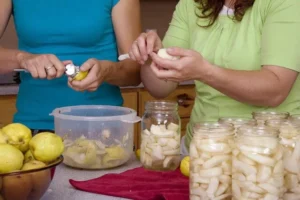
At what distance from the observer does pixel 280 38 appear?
1364mm

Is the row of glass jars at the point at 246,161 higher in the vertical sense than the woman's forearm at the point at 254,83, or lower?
lower

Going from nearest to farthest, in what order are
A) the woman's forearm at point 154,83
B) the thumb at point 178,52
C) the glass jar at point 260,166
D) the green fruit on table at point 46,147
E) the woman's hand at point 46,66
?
the glass jar at point 260,166
the green fruit on table at point 46,147
the thumb at point 178,52
the woman's hand at point 46,66
the woman's forearm at point 154,83

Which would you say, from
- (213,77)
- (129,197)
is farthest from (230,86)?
(129,197)

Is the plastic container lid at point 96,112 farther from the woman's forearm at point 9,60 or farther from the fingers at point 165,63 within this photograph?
the woman's forearm at point 9,60

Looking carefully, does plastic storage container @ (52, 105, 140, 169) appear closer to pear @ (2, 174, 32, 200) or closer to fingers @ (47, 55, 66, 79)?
fingers @ (47, 55, 66, 79)

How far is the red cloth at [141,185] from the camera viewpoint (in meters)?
1.12

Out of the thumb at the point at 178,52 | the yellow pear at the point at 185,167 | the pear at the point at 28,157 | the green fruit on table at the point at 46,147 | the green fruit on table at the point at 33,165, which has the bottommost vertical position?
the yellow pear at the point at 185,167

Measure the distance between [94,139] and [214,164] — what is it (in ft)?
1.43

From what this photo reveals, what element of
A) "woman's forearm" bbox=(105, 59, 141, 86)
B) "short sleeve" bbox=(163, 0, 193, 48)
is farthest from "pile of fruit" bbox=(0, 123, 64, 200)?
"short sleeve" bbox=(163, 0, 193, 48)

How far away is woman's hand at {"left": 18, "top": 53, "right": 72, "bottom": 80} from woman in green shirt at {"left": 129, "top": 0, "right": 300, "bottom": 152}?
21 cm

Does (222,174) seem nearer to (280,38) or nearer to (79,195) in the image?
(79,195)

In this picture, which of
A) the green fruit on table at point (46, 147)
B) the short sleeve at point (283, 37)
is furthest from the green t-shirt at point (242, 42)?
the green fruit on table at point (46, 147)

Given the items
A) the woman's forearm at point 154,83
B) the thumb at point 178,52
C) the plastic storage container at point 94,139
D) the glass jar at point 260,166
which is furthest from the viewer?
the woman's forearm at point 154,83

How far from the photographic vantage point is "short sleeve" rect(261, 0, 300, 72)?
1.35m
